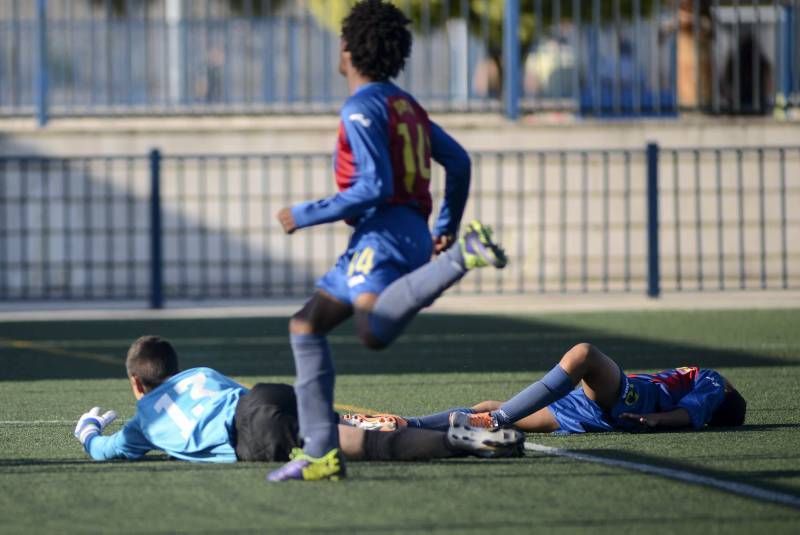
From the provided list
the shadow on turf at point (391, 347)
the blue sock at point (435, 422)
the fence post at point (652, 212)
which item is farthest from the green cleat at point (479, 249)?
the fence post at point (652, 212)

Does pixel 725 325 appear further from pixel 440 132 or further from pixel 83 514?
pixel 83 514

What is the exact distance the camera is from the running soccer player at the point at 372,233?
543cm

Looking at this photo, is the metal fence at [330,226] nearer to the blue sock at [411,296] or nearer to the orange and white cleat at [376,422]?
the orange and white cleat at [376,422]

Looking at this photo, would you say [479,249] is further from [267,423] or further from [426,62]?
[426,62]

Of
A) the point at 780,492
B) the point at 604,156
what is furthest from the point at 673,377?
the point at 604,156

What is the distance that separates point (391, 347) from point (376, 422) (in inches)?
197

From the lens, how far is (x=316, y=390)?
5.51 m

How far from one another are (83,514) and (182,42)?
40.2ft

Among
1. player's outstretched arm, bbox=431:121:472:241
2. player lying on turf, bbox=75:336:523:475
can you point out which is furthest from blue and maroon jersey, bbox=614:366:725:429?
player's outstretched arm, bbox=431:121:472:241

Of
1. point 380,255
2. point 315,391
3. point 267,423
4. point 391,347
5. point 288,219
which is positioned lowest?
point 391,347

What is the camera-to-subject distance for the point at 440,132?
19.5ft

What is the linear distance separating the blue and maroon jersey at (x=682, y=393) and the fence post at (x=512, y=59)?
9262mm

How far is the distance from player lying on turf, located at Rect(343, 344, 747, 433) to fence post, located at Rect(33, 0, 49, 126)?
1064 cm

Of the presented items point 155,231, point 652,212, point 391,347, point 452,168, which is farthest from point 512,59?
point 452,168
